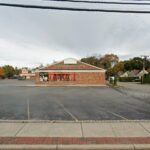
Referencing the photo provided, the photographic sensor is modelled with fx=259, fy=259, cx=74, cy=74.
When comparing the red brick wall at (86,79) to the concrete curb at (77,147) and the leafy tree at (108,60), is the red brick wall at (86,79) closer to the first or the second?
the concrete curb at (77,147)

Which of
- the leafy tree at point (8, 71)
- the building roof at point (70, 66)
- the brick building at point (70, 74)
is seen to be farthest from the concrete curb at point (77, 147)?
the leafy tree at point (8, 71)

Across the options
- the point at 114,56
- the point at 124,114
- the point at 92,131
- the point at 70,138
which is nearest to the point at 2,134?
the point at 70,138

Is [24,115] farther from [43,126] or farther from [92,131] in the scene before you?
[92,131]

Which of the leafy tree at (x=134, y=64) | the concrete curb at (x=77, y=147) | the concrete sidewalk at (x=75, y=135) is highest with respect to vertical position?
the leafy tree at (x=134, y=64)

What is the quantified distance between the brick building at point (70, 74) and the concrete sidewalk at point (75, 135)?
127 feet

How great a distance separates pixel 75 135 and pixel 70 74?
41.3 meters

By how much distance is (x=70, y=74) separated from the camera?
50.0 metres

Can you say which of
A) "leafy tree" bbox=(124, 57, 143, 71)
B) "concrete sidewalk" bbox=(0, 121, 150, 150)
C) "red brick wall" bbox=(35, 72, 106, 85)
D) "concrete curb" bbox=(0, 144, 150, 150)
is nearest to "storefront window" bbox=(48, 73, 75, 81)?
"red brick wall" bbox=(35, 72, 106, 85)

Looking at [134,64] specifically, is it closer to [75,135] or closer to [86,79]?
[86,79]

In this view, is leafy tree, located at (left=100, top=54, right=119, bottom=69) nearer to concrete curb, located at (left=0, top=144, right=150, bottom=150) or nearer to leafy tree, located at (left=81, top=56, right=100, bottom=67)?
leafy tree, located at (left=81, top=56, right=100, bottom=67)

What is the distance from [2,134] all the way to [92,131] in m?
3.13

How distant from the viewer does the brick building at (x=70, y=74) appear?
49.7 meters

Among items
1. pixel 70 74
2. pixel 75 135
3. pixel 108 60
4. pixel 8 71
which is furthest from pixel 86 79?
pixel 8 71

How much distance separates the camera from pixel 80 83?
164ft
